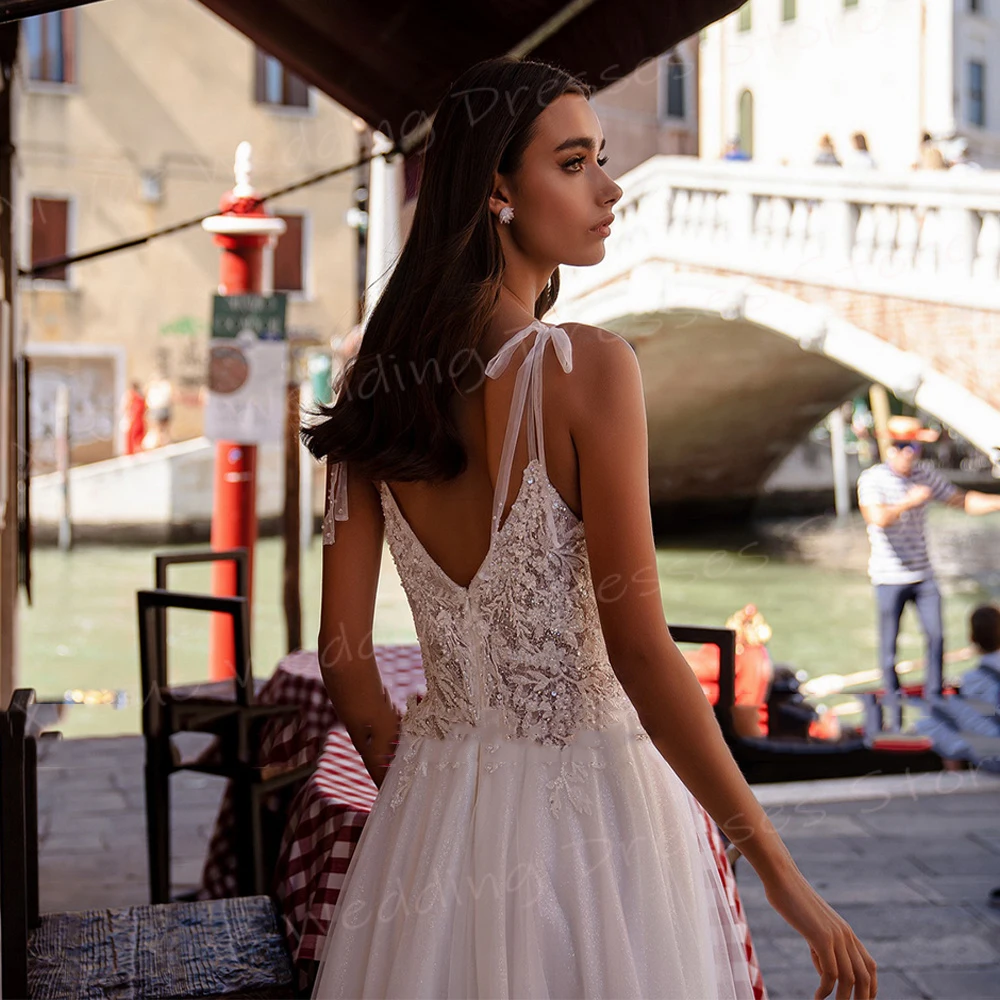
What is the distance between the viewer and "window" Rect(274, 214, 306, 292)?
1803cm

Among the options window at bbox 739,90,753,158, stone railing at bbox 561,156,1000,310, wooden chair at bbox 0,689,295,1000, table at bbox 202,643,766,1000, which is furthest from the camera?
window at bbox 739,90,753,158

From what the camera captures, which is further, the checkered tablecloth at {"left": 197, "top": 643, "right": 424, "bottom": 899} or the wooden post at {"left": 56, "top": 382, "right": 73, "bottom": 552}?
the wooden post at {"left": 56, "top": 382, "right": 73, "bottom": 552}

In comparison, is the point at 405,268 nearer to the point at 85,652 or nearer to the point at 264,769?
the point at 264,769

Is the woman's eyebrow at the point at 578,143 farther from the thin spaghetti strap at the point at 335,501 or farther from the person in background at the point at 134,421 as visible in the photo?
the person in background at the point at 134,421

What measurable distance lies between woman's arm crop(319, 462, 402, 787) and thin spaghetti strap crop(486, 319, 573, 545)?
8.2 inches

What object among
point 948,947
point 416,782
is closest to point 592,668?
point 416,782

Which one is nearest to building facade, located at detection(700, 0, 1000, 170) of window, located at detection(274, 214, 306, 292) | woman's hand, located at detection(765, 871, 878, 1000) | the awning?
the awning

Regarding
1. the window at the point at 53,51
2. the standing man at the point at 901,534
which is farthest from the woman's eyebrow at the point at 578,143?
the window at the point at 53,51

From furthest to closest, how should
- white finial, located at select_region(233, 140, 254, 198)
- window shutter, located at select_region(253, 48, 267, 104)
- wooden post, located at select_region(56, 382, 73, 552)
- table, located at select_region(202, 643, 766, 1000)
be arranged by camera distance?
window shutter, located at select_region(253, 48, 267, 104)
wooden post, located at select_region(56, 382, 73, 552)
white finial, located at select_region(233, 140, 254, 198)
table, located at select_region(202, 643, 766, 1000)

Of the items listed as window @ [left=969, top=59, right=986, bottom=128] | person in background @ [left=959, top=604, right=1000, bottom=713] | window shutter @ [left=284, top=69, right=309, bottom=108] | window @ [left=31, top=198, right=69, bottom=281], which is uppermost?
window shutter @ [left=284, top=69, right=309, bottom=108]

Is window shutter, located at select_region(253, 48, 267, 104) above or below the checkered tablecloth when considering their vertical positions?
above

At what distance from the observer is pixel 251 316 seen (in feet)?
17.2

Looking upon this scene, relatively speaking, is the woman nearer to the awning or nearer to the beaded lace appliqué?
the beaded lace appliqué

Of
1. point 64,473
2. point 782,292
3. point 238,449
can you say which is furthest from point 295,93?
point 238,449
